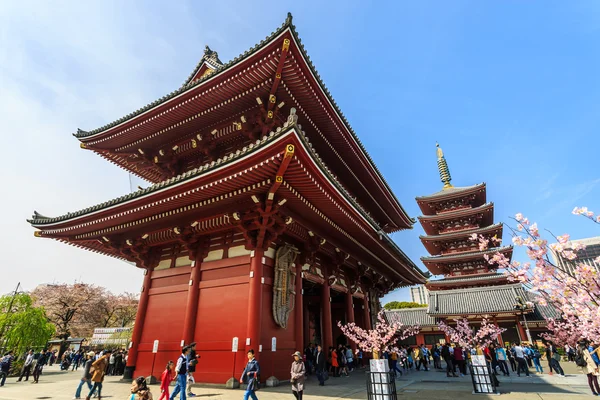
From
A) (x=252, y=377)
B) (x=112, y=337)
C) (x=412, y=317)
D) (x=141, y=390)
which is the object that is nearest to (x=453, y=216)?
(x=412, y=317)

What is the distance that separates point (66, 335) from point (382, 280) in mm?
43461

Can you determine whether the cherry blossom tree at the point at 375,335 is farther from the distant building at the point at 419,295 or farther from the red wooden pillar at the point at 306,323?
the distant building at the point at 419,295

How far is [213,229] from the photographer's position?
12.6m

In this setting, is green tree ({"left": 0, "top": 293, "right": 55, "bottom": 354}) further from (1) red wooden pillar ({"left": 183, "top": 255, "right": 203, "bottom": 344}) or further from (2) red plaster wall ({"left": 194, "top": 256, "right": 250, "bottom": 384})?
(2) red plaster wall ({"left": 194, "top": 256, "right": 250, "bottom": 384})

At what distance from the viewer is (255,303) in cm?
1077

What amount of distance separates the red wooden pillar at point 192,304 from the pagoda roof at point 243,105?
6.90m

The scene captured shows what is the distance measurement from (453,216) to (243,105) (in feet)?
111

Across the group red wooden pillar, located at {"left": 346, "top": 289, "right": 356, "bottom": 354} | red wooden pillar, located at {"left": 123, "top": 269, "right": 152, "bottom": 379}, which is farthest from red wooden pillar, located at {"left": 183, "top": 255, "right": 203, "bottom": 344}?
red wooden pillar, located at {"left": 346, "top": 289, "right": 356, "bottom": 354}

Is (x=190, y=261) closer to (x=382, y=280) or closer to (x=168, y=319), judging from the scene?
(x=168, y=319)

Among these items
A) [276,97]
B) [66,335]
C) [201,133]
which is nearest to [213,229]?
[201,133]

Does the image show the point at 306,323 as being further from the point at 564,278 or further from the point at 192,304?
the point at 564,278

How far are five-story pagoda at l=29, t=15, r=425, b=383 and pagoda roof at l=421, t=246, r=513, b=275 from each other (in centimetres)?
2275

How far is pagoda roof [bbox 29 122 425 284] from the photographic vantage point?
9.23m

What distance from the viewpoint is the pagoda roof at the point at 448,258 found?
3531 cm
